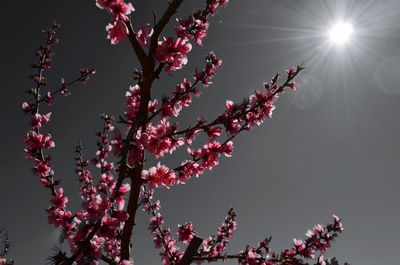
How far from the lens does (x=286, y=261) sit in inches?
196

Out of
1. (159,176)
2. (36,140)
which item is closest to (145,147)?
(159,176)

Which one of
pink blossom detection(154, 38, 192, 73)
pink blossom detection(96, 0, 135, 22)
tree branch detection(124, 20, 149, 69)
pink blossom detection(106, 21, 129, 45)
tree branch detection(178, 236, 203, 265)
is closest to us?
tree branch detection(178, 236, 203, 265)

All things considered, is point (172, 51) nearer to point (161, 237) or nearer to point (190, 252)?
point (190, 252)

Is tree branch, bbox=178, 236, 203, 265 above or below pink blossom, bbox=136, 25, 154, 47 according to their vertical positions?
below

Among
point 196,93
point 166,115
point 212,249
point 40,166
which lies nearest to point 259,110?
point 196,93

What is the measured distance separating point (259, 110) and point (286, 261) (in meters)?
2.44

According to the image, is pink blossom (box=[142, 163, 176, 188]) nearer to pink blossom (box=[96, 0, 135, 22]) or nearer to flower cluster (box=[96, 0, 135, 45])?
flower cluster (box=[96, 0, 135, 45])

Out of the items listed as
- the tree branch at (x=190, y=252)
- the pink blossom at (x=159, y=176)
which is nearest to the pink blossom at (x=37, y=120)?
the pink blossom at (x=159, y=176)

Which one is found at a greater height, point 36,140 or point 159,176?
point 36,140

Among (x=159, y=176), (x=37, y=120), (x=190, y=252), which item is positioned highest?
(x=37, y=120)

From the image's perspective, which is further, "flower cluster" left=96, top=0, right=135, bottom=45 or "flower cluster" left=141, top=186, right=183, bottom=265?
"flower cluster" left=141, top=186, right=183, bottom=265

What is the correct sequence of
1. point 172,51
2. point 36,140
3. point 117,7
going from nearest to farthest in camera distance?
point 117,7, point 172,51, point 36,140

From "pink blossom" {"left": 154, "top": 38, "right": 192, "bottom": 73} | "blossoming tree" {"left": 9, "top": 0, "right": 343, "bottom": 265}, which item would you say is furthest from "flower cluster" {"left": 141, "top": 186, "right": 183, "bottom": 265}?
"pink blossom" {"left": 154, "top": 38, "right": 192, "bottom": 73}

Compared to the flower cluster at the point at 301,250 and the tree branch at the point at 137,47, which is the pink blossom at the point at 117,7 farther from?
Answer: the flower cluster at the point at 301,250
